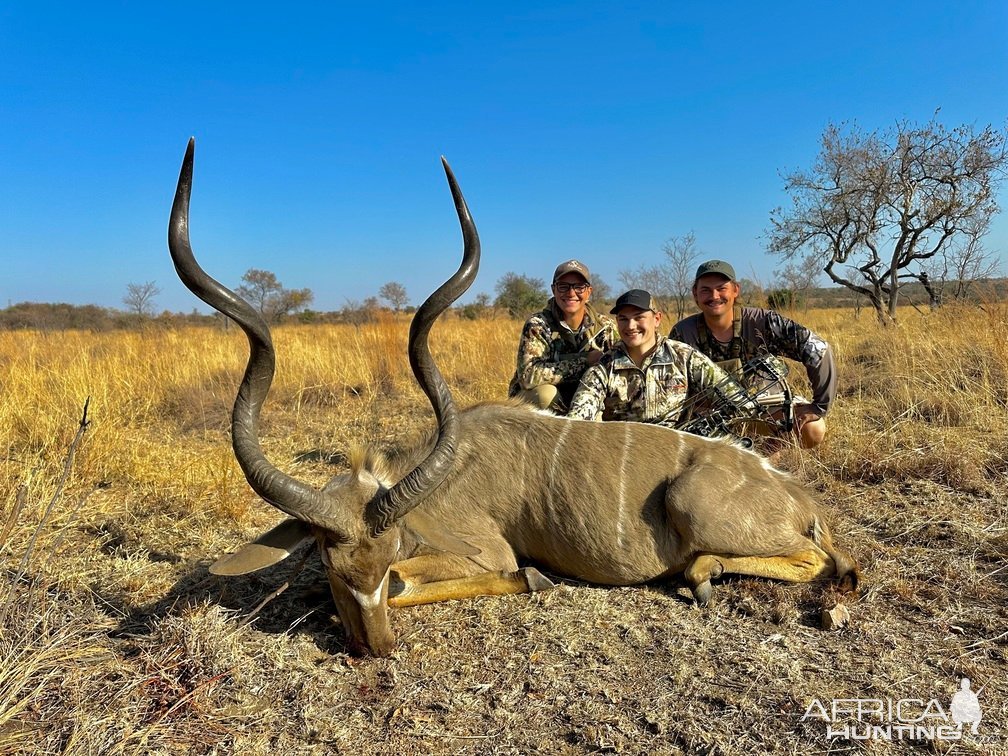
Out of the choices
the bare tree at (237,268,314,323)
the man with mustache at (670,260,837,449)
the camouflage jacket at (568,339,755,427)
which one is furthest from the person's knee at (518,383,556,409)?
the bare tree at (237,268,314,323)

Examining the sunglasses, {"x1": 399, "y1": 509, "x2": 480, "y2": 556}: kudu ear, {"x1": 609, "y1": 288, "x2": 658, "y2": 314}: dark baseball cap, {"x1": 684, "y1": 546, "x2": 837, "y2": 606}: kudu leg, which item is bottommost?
{"x1": 684, "y1": 546, "x2": 837, "y2": 606}: kudu leg

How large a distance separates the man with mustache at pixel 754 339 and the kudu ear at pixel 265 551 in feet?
10.4

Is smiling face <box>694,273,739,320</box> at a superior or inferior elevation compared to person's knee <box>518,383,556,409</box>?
superior

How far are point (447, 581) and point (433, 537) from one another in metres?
0.39

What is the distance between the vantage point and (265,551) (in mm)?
2701

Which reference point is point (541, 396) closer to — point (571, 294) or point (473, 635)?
point (571, 294)

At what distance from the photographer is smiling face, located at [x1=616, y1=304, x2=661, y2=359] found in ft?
13.2

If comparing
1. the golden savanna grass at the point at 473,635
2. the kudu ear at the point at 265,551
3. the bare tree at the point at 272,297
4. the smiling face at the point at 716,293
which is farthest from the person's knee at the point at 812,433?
the bare tree at the point at 272,297

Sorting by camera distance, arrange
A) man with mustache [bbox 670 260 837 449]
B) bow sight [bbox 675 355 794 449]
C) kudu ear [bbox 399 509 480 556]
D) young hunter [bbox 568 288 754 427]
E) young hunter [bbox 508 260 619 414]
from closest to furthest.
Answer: kudu ear [bbox 399 509 480 556]
young hunter [bbox 568 288 754 427]
bow sight [bbox 675 355 794 449]
man with mustache [bbox 670 260 837 449]
young hunter [bbox 508 260 619 414]

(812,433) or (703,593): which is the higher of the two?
(812,433)

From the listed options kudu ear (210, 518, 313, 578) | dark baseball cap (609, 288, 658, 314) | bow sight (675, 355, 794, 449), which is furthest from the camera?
bow sight (675, 355, 794, 449)

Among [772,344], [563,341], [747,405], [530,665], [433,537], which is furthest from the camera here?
[563,341]

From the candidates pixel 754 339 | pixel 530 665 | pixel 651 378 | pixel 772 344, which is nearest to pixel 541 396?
pixel 651 378

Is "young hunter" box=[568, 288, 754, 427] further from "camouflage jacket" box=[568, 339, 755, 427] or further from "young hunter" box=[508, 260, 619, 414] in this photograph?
"young hunter" box=[508, 260, 619, 414]
